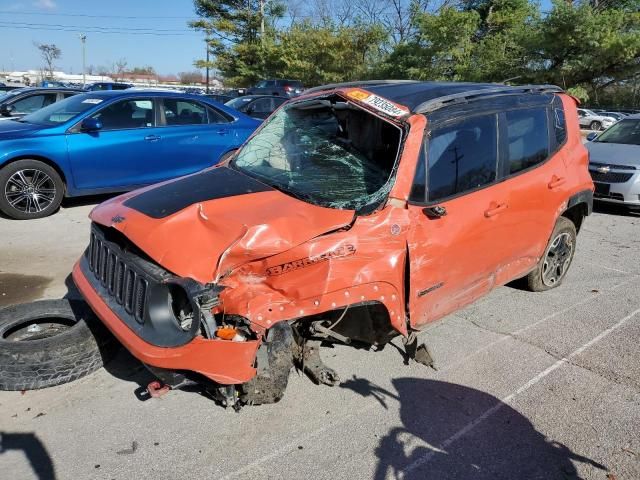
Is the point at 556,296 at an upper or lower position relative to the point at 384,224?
lower

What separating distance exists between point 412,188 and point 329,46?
111 ft

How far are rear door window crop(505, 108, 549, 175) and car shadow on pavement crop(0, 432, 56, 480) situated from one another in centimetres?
336

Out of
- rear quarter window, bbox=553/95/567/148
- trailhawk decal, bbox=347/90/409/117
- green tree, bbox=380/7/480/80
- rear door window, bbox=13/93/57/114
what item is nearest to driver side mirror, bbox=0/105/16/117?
rear door window, bbox=13/93/57/114

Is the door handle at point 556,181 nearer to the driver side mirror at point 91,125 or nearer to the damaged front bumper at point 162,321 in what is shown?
the damaged front bumper at point 162,321

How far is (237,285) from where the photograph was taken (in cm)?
257

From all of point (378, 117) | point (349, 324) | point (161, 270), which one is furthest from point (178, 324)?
point (378, 117)

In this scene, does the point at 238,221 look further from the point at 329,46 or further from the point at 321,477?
the point at 329,46

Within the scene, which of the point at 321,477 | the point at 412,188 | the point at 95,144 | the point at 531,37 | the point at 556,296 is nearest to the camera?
the point at 321,477

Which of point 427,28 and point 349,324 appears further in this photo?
point 427,28

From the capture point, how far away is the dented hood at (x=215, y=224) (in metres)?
2.55

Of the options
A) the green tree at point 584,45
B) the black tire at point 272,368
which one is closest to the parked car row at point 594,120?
the green tree at point 584,45

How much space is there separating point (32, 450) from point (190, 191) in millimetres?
1614

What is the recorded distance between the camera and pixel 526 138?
3.95 metres

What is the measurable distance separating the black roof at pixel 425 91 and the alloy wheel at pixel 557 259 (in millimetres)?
1462
